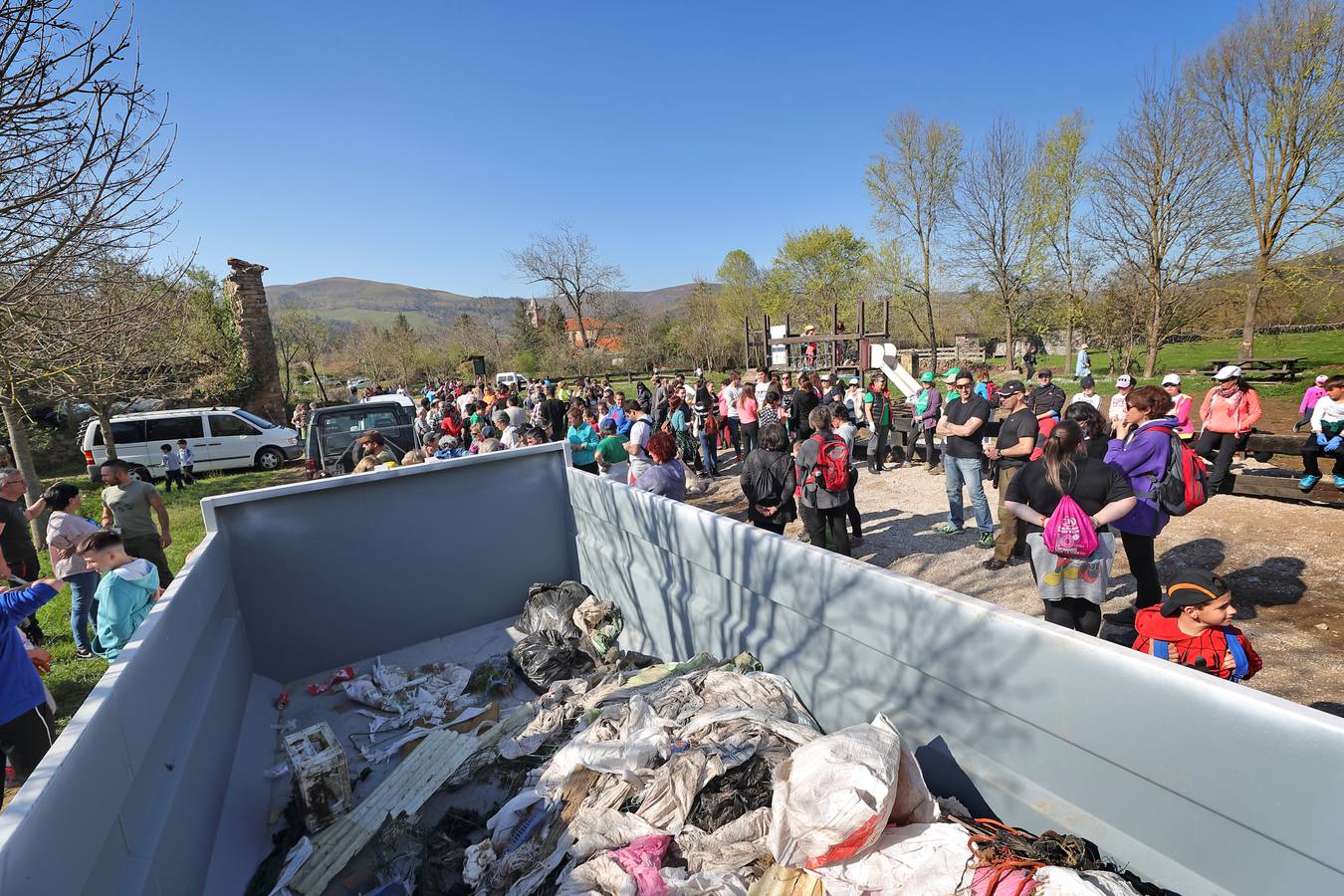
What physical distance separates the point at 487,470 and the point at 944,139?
29.4 m

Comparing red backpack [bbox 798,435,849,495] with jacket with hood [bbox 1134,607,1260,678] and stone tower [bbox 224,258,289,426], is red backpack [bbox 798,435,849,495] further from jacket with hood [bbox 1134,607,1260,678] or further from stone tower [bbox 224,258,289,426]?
stone tower [bbox 224,258,289,426]

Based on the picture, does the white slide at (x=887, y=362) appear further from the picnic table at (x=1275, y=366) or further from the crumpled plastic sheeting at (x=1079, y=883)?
the crumpled plastic sheeting at (x=1079, y=883)

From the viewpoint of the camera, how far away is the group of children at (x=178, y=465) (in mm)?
14422

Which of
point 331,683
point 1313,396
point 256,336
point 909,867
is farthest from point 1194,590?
point 256,336

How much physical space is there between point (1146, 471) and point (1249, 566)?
2454 mm

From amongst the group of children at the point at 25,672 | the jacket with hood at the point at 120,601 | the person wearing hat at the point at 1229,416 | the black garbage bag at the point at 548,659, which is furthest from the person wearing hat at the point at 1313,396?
the group of children at the point at 25,672

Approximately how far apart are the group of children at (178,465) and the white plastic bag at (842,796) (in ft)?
55.6

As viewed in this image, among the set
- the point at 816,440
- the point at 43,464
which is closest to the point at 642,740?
the point at 816,440

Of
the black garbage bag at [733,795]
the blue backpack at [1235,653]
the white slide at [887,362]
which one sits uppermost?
the white slide at [887,362]

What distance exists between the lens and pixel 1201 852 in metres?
1.81

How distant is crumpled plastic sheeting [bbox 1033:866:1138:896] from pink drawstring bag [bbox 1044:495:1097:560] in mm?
2107

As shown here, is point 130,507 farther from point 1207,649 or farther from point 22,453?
point 1207,649

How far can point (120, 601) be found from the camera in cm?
402

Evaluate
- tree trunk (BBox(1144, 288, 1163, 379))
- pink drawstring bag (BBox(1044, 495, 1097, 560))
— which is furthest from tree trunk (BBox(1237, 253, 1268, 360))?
pink drawstring bag (BBox(1044, 495, 1097, 560))
